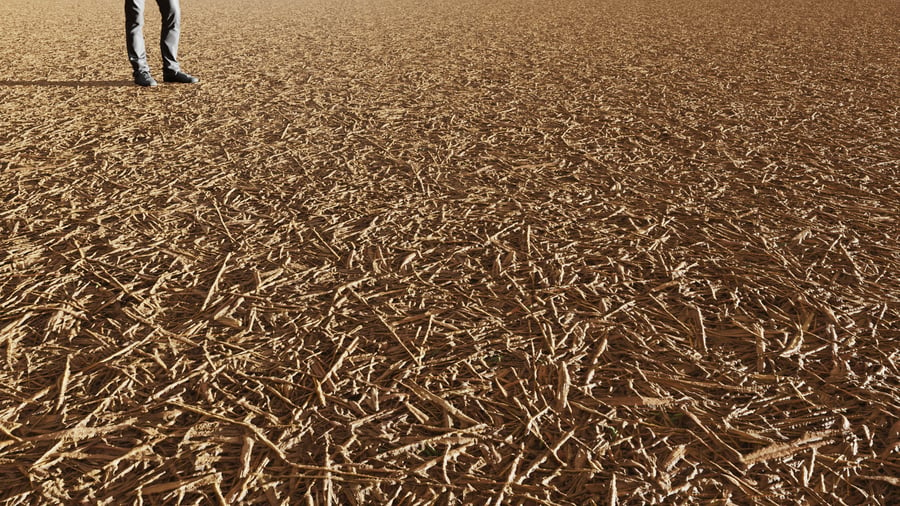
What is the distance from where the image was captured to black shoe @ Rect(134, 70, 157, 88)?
4.76m

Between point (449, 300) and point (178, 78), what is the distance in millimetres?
4089

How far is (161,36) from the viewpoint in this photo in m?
4.64

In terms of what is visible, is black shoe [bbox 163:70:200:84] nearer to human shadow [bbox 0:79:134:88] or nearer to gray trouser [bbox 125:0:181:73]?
gray trouser [bbox 125:0:181:73]

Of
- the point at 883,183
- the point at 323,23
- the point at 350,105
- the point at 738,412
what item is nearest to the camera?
the point at 738,412

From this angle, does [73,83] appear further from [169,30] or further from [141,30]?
[169,30]

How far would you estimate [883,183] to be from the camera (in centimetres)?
295

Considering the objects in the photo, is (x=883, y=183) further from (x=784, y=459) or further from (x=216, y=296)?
(x=216, y=296)

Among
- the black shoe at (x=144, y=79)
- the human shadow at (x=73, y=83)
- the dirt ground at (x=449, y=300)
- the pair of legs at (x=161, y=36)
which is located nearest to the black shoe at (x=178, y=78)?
the pair of legs at (x=161, y=36)

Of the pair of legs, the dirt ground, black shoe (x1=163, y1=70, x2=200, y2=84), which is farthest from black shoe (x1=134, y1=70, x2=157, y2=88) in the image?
the dirt ground

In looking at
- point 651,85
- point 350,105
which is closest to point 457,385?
point 350,105

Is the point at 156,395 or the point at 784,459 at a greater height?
the point at 784,459

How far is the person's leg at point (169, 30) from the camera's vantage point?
15.0 feet

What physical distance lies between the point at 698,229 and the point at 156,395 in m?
2.10

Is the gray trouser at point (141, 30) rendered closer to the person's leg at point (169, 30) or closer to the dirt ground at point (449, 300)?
the person's leg at point (169, 30)
